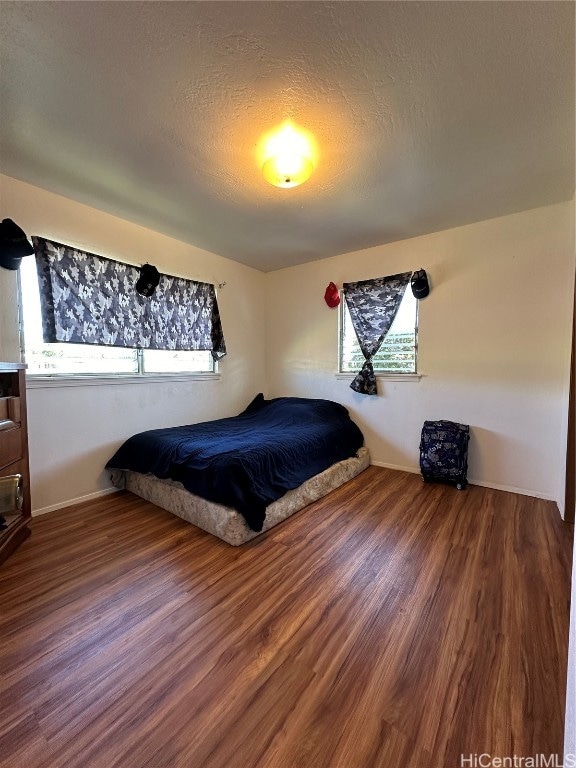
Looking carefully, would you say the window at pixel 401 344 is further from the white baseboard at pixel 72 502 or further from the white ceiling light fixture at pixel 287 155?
the white baseboard at pixel 72 502

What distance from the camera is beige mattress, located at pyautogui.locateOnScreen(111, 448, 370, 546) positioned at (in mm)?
2000

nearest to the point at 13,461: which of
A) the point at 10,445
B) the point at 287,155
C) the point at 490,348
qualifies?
the point at 10,445

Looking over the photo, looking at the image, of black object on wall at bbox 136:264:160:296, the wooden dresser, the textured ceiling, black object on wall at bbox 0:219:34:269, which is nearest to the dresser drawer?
the wooden dresser

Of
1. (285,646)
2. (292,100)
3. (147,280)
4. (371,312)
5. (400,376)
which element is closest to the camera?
(285,646)

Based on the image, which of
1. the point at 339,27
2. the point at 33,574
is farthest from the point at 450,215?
the point at 33,574

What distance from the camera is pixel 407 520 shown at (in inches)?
90.4

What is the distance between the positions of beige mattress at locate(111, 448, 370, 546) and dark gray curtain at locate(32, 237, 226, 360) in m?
1.32

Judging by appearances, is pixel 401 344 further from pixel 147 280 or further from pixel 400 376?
pixel 147 280

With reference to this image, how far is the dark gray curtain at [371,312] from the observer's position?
3.34 meters

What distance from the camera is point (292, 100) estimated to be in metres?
1.55

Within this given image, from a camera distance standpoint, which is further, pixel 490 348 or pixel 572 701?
pixel 490 348

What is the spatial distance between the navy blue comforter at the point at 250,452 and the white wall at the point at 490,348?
600 millimetres

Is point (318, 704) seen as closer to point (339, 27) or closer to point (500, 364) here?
point (339, 27)

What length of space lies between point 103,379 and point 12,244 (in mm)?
1163
